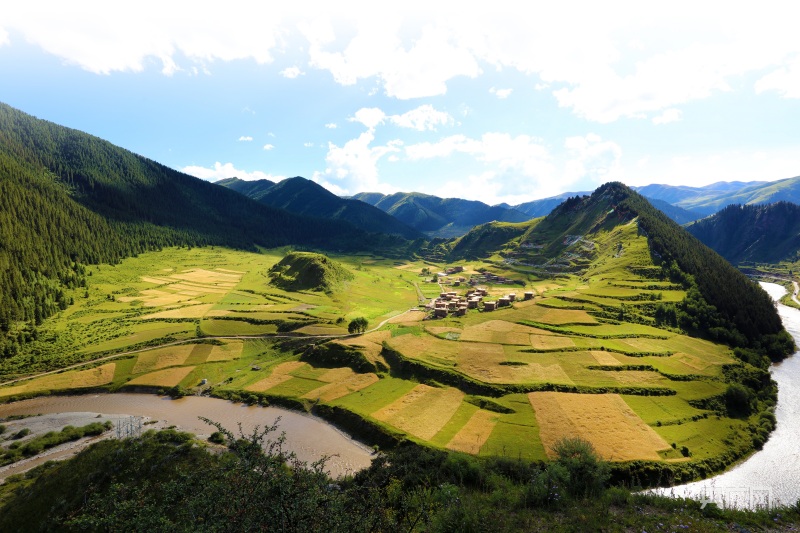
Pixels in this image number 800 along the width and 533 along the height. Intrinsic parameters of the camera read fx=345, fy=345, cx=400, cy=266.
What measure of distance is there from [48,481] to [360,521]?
6621 centimetres

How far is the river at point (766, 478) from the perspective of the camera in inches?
2279

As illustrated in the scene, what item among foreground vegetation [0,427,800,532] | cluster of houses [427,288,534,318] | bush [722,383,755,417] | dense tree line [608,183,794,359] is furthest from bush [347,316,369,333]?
dense tree line [608,183,794,359]

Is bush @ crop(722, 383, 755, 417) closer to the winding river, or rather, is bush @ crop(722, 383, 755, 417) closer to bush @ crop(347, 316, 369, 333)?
the winding river

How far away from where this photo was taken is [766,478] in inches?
2486

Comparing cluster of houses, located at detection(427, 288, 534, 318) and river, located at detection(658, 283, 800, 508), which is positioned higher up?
cluster of houses, located at detection(427, 288, 534, 318)

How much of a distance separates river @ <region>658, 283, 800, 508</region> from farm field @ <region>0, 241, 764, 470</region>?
5.20 metres

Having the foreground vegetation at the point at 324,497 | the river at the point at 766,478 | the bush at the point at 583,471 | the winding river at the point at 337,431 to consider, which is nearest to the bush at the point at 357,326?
the winding river at the point at 337,431

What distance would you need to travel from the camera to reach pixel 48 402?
93938mm

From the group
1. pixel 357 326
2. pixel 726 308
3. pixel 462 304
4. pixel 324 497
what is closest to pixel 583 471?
pixel 324 497

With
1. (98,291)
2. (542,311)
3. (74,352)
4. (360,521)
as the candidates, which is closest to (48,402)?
(74,352)

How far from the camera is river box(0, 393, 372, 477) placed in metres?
72.9

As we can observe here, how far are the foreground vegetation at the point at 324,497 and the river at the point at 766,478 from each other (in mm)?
13813

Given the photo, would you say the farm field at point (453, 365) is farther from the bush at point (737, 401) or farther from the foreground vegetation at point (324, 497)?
the foreground vegetation at point (324, 497)

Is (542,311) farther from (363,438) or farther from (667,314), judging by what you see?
(363,438)
